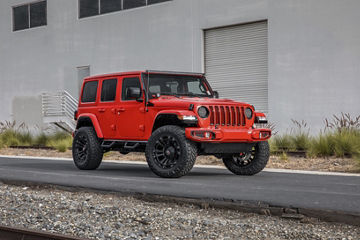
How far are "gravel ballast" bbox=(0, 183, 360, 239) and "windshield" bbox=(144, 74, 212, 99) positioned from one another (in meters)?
3.00

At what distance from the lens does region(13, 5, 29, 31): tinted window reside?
31188mm

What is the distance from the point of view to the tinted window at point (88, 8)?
90.1ft

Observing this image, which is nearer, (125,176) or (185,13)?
(125,176)

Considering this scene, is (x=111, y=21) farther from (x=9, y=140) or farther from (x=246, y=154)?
(x=246, y=154)

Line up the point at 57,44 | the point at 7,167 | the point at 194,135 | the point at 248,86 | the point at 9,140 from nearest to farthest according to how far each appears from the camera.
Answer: the point at 194,135
the point at 7,167
the point at 248,86
the point at 9,140
the point at 57,44

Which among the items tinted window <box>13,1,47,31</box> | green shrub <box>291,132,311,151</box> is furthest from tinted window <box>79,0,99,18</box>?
green shrub <box>291,132,311,151</box>

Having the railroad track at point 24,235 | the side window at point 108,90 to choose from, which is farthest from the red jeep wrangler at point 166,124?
the railroad track at point 24,235

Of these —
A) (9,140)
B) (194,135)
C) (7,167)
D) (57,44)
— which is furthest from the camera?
(57,44)

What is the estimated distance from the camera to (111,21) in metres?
26.5

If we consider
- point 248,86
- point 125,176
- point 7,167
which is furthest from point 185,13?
point 125,176

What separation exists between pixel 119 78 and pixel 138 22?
1345 centimetres

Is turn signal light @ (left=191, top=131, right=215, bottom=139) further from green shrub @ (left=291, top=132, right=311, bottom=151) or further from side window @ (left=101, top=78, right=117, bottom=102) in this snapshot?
green shrub @ (left=291, top=132, right=311, bottom=151)

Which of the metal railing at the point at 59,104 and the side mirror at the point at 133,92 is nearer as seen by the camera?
the side mirror at the point at 133,92

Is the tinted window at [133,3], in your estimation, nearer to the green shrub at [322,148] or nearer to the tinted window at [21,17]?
the tinted window at [21,17]
